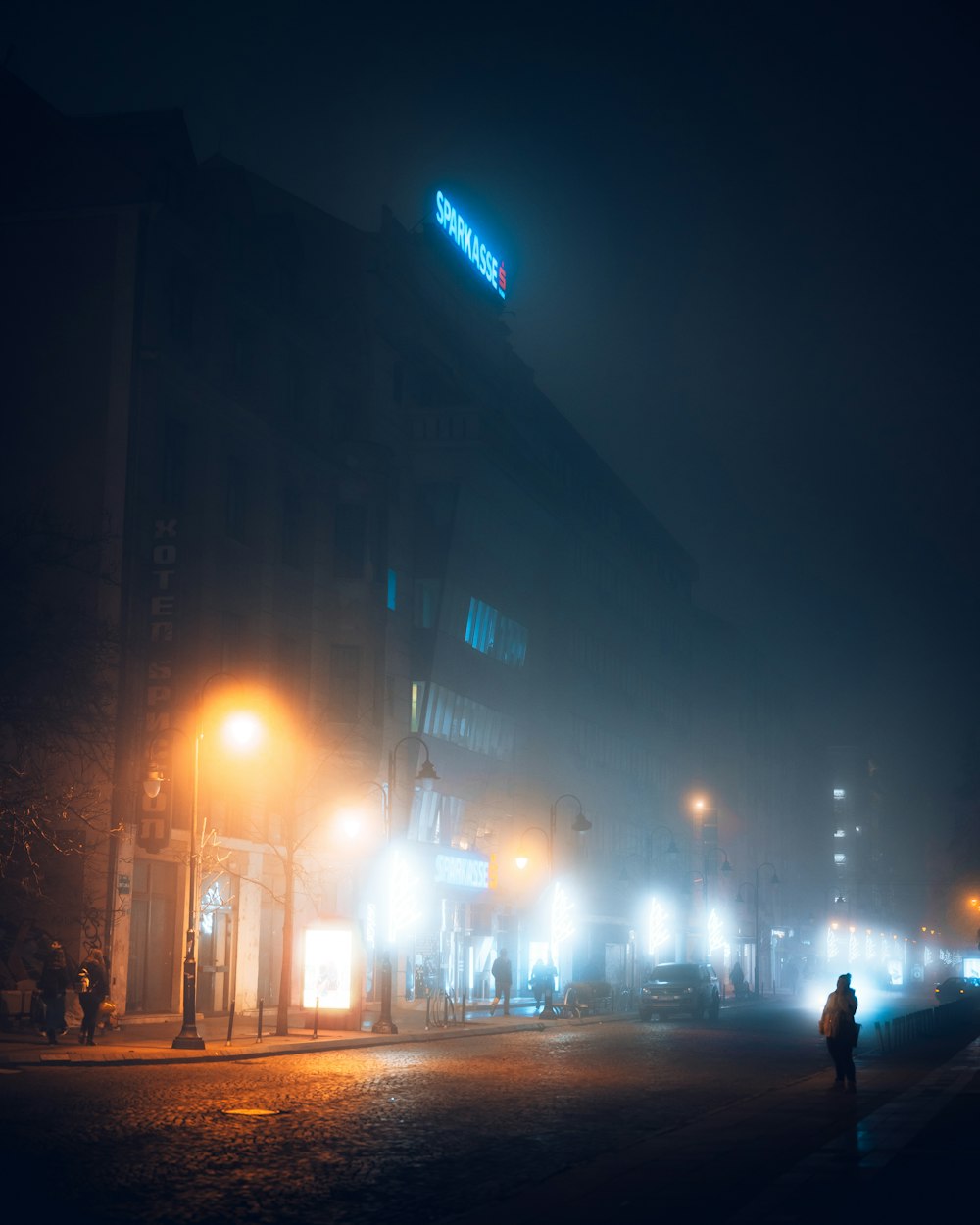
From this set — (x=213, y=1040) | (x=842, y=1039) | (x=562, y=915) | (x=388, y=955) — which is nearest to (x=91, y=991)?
(x=213, y=1040)

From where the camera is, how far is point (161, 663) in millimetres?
39375

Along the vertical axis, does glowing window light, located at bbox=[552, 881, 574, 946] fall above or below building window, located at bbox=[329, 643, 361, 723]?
below

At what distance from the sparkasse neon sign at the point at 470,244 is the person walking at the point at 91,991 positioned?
42291 mm

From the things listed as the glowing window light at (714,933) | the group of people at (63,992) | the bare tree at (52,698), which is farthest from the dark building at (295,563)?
the glowing window light at (714,933)

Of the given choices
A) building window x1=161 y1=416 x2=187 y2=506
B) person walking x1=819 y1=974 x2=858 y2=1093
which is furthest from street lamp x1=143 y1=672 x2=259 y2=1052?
person walking x1=819 y1=974 x2=858 y2=1093

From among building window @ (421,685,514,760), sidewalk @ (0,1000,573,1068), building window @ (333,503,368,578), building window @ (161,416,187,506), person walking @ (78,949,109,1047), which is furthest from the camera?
building window @ (421,685,514,760)

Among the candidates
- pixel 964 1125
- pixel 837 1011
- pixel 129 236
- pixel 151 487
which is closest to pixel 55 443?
pixel 151 487

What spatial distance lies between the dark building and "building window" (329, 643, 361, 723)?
0.40 ft

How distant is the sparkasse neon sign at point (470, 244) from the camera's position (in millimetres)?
67375

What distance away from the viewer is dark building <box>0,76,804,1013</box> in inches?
1574

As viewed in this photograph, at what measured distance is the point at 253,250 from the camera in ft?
160

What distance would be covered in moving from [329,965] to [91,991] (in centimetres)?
733

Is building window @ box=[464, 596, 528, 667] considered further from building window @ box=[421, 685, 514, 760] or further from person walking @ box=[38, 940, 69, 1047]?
person walking @ box=[38, 940, 69, 1047]

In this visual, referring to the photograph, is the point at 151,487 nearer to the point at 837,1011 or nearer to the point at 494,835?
the point at 837,1011
